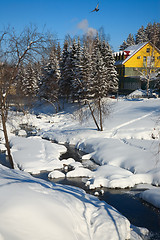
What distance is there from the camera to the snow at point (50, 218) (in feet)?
19.5

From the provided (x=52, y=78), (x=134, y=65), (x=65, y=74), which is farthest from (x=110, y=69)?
(x=52, y=78)

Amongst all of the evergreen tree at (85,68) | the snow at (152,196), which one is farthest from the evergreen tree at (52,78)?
the snow at (152,196)

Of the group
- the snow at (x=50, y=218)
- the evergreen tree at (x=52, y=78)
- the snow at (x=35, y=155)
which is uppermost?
the evergreen tree at (x=52, y=78)

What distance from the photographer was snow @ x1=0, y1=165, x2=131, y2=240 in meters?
5.95

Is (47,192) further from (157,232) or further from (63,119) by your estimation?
(63,119)

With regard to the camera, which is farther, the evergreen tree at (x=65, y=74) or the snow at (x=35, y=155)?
Result: the evergreen tree at (x=65, y=74)

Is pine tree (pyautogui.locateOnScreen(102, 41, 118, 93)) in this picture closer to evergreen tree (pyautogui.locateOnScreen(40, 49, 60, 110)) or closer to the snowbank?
the snowbank

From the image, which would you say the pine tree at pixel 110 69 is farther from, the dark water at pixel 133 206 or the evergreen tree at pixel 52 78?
the dark water at pixel 133 206

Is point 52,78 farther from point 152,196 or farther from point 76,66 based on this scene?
point 152,196

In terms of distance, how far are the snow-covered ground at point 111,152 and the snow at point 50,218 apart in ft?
0.21

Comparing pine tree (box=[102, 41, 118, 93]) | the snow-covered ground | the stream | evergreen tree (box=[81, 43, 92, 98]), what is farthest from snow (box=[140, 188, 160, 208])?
pine tree (box=[102, 41, 118, 93])

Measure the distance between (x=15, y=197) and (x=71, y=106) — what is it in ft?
106

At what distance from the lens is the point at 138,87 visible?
42.1m

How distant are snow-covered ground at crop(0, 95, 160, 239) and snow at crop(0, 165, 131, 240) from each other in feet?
0.21
